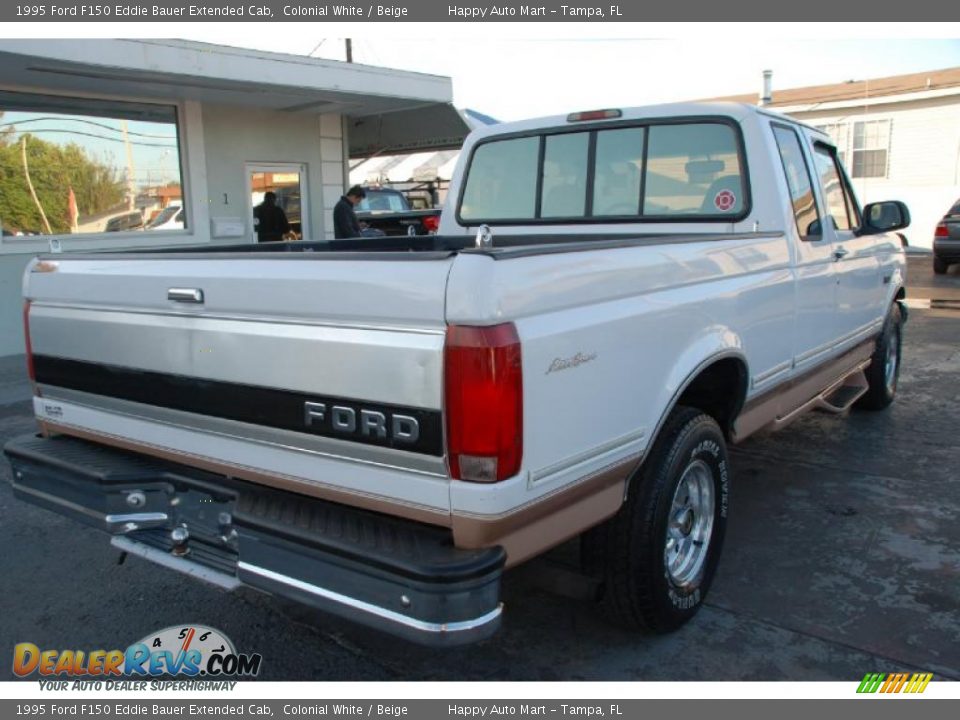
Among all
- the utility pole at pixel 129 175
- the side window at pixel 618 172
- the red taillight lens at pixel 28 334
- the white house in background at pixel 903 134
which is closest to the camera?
the red taillight lens at pixel 28 334

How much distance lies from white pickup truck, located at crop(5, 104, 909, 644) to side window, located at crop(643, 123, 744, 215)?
0.4 inches

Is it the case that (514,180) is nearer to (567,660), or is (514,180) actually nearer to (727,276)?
(727,276)

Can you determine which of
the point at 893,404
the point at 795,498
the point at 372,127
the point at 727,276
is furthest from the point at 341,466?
the point at 372,127

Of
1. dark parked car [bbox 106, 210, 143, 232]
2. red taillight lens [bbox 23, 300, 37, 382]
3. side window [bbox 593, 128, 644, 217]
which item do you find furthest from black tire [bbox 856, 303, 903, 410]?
dark parked car [bbox 106, 210, 143, 232]

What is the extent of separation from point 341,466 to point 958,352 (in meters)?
8.72

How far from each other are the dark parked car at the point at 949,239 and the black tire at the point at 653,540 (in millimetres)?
15377

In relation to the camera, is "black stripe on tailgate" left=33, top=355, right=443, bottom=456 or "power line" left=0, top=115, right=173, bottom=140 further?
"power line" left=0, top=115, right=173, bottom=140

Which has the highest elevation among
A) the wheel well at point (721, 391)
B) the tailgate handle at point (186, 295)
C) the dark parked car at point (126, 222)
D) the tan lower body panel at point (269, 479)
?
the dark parked car at point (126, 222)

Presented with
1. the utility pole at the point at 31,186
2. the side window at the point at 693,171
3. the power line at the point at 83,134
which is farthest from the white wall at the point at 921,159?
the utility pole at the point at 31,186

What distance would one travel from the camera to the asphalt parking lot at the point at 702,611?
298 centimetres

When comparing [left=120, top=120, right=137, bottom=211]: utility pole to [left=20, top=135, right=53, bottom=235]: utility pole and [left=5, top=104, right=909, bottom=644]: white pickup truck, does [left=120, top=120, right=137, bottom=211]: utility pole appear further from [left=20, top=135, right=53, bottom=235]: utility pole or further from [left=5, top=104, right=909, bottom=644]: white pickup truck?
[left=5, top=104, right=909, bottom=644]: white pickup truck

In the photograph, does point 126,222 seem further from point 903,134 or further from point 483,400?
point 903,134

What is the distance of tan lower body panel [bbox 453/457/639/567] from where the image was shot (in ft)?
7.29

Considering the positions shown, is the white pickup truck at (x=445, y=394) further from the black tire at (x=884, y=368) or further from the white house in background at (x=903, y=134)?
the white house in background at (x=903, y=134)
